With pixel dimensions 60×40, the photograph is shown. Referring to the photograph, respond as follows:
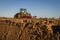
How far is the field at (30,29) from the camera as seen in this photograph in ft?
52.4

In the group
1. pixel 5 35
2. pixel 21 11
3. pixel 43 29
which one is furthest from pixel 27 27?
pixel 21 11

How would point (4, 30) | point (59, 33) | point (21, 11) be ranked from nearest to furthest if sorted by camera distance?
point (59, 33) → point (4, 30) → point (21, 11)

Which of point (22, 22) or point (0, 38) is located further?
point (0, 38)

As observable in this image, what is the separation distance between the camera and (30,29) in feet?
57.0

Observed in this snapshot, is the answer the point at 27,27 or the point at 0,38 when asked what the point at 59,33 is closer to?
the point at 27,27

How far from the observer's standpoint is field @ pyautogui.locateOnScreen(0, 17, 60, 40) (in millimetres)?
15961

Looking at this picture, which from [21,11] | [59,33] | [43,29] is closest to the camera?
[59,33]

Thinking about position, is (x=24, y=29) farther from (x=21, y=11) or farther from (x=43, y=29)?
(x=21, y=11)

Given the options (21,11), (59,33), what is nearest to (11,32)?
(59,33)

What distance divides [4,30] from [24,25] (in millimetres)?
3520

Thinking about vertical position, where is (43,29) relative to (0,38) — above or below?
above

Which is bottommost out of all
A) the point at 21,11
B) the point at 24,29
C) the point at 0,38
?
the point at 0,38

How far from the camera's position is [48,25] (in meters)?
16.3

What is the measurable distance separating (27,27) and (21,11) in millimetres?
10531
